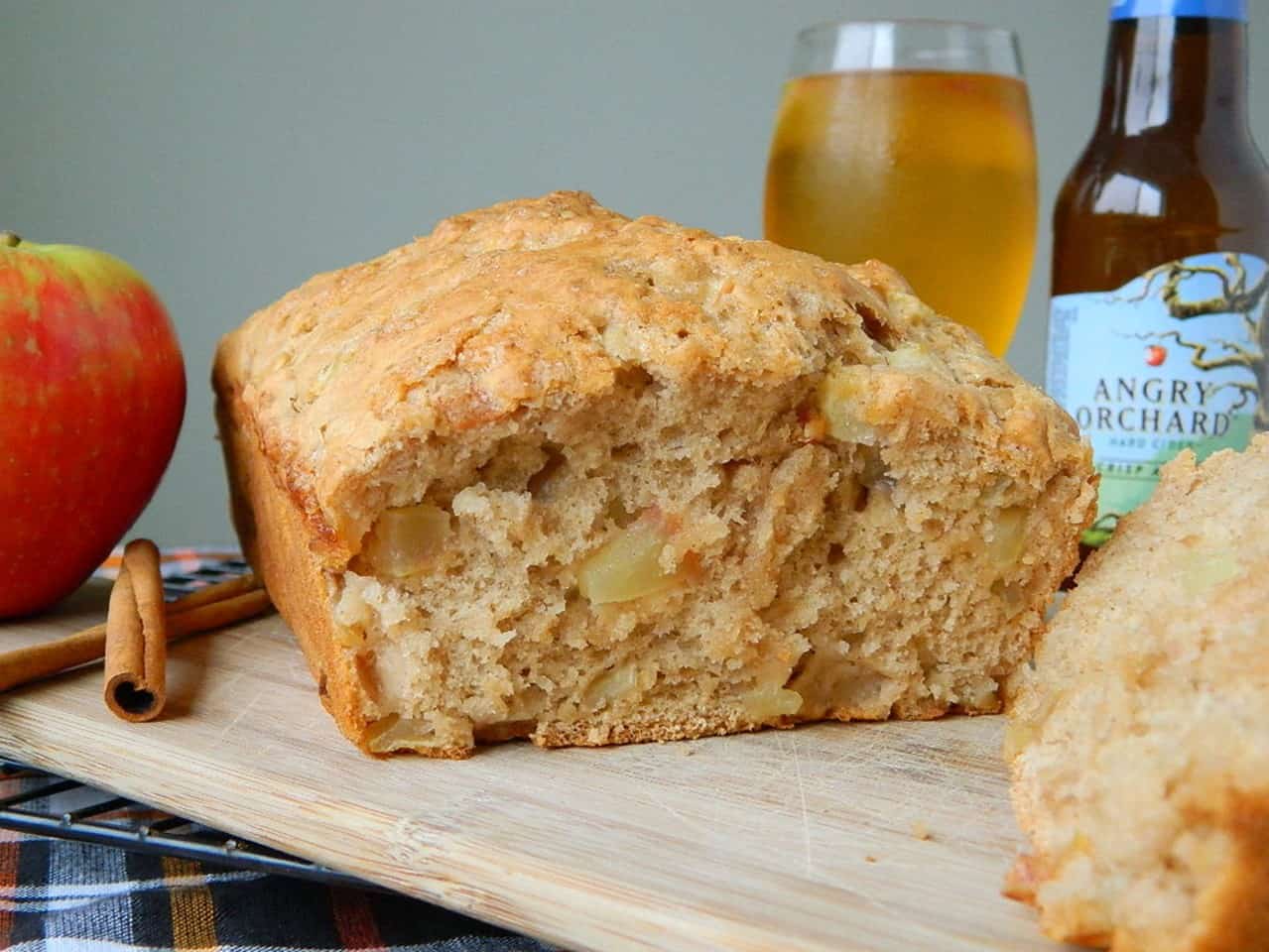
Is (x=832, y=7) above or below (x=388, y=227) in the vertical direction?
above

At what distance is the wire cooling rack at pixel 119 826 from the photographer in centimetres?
190

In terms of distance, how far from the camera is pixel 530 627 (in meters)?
2.21

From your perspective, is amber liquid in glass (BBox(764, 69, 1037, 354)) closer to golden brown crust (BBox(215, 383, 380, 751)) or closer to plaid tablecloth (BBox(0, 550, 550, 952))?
golden brown crust (BBox(215, 383, 380, 751))

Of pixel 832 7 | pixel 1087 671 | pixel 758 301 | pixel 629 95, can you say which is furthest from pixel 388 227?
pixel 1087 671

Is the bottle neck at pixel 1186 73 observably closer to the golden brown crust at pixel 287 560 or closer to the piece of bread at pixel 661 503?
the piece of bread at pixel 661 503

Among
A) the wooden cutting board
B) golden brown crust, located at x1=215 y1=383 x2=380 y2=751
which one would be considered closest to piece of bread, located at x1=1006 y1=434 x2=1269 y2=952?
the wooden cutting board

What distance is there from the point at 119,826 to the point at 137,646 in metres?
0.55

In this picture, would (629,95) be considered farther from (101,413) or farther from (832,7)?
(101,413)

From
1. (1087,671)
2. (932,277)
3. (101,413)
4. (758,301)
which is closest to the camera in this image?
(1087,671)

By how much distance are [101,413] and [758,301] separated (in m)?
1.55

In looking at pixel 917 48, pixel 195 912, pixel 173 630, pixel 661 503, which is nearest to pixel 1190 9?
pixel 917 48

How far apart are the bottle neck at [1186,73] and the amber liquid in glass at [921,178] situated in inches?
11.9

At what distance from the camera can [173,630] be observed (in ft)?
9.19

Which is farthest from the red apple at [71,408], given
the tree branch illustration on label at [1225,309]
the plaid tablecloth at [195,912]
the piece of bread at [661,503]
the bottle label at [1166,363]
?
the tree branch illustration on label at [1225,309]
